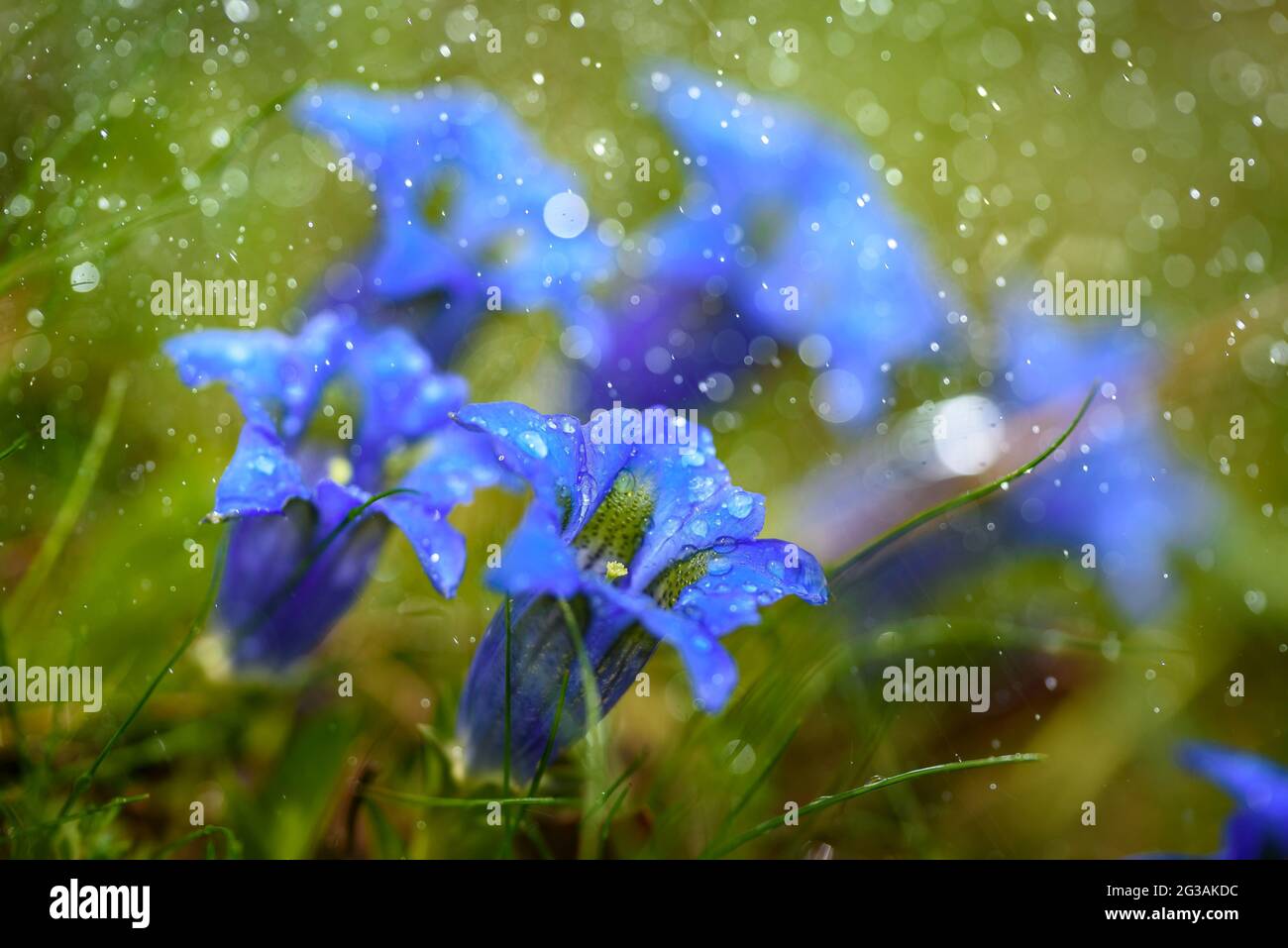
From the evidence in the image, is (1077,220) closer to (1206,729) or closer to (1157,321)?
(1157,321)

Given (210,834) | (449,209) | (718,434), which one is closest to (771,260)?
(718,434)

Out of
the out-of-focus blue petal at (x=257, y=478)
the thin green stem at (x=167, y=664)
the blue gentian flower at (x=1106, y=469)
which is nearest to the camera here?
the out-of-focus blue petal at (x=257, y=478)

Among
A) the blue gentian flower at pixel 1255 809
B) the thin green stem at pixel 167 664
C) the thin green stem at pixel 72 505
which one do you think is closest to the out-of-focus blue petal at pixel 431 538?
the thin green stem at pixel 167 664

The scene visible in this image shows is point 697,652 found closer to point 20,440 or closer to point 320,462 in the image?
point 320,462

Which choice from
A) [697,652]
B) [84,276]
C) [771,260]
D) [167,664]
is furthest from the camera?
[771,260]

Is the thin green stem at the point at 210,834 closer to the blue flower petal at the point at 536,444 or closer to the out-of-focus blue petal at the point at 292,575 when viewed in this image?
the out-of-focus blue petal at the point at 292,575
